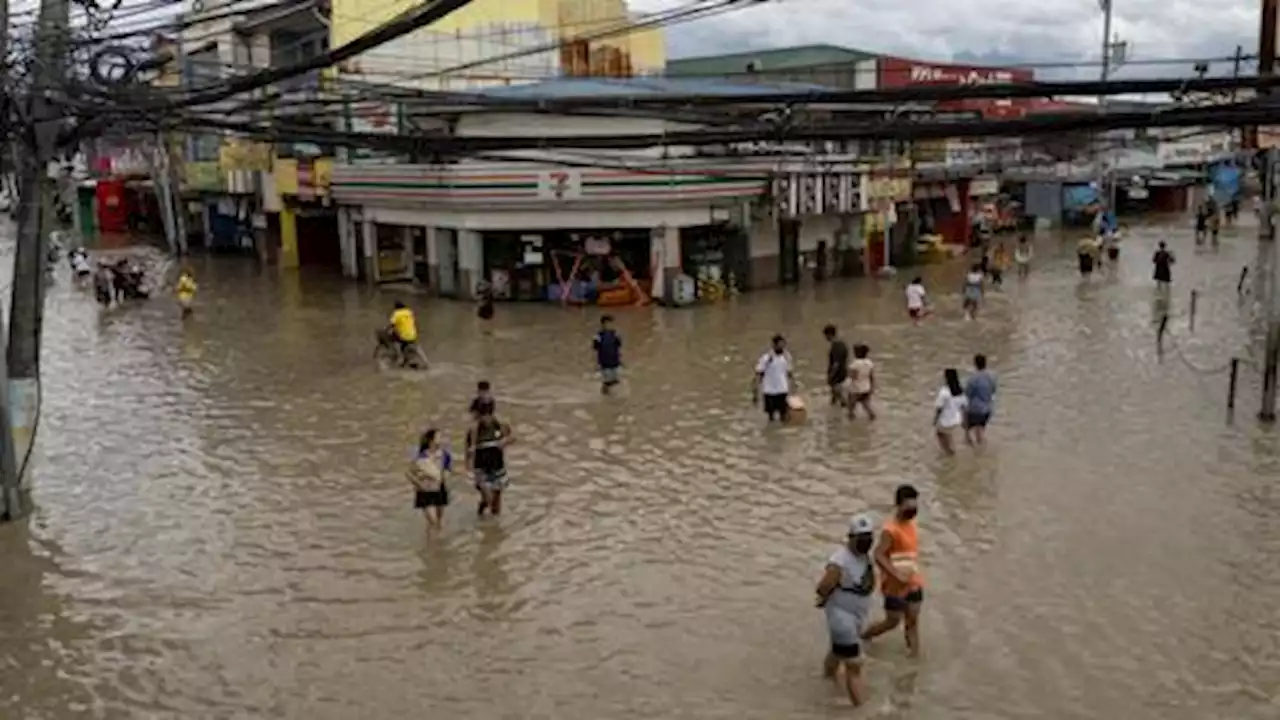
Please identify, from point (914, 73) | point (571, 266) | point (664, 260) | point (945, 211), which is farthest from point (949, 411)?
point (945, 211)

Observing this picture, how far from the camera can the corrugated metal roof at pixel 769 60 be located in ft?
149

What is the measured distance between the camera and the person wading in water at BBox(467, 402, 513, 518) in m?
13.5

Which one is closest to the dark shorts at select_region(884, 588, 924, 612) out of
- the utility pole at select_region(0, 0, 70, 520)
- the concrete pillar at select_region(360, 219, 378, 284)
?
the utility pole at select_region(0, 0, 70, 520)

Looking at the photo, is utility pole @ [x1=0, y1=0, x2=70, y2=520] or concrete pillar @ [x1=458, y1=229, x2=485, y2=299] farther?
concrete pillar @ [x1=458, y1=229, x2=485, y2=299]

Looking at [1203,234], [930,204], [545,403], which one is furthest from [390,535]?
[1203,234]

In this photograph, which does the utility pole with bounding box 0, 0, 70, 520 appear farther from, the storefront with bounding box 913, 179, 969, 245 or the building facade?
the storefront with bounding box 913, 179, 969, 245

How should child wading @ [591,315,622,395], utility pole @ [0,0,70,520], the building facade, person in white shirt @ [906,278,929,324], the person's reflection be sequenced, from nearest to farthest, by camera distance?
the person's reflection < utility pole @ [0,0,70,520] < child wading @ [591,315,622,395] < person in white shirt @ [906,278,929,324] < the building facade

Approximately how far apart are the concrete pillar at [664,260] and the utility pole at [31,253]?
58.5ft

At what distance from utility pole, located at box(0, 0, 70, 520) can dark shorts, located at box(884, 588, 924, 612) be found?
9.68m

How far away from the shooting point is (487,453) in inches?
533

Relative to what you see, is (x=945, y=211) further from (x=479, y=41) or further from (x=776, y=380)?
(x=776, y=380)

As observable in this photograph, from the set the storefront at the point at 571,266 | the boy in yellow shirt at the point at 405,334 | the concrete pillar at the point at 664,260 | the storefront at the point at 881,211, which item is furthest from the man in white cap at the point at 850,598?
the storefront at the point at 881,211

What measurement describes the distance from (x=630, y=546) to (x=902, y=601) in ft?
12.5

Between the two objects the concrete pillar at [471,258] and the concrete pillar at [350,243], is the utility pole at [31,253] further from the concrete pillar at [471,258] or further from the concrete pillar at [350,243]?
the concrete pillar at [350,243]
